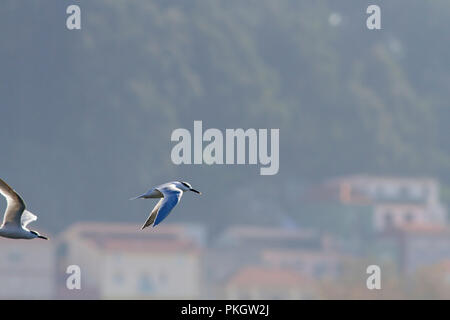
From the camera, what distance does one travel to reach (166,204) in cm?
1326

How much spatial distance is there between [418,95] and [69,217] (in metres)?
19.3

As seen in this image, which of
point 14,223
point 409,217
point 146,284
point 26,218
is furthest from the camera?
point 409,217

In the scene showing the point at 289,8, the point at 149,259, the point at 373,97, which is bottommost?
the point at 149,259

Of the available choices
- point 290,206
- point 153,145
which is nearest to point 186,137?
point 153,145

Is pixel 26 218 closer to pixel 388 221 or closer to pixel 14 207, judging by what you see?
pixel 14 207

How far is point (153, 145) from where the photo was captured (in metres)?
62.5

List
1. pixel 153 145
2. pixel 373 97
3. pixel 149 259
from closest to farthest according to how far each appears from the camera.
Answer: pixel 149 259, pixel 153 145, pixel 373 97

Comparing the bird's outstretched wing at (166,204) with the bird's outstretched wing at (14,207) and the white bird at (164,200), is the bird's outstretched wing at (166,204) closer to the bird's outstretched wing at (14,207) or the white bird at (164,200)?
the white bird at (164,200)

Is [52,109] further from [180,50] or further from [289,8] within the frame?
[289,8]

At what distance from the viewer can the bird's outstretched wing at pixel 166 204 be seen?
511 inches

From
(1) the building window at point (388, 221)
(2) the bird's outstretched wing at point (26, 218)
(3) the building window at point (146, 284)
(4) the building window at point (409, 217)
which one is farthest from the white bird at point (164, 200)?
(4) the building window at point (409, 217)

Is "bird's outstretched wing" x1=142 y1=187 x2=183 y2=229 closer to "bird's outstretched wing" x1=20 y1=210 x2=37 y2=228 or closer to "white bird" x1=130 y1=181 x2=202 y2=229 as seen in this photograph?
"white bird" x1=130 y1=181 x2=202 y2=229

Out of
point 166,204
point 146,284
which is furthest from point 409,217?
point 166,204

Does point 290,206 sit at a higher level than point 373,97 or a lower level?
lower
